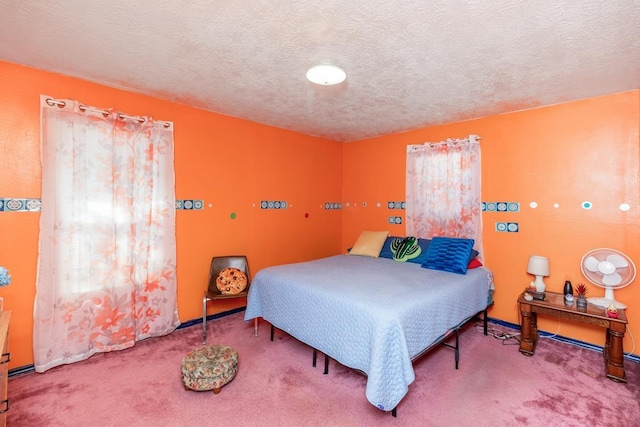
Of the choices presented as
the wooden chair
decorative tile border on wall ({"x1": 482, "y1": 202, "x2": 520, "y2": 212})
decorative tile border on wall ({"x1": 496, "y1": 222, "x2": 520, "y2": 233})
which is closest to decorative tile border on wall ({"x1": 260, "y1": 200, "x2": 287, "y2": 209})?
the wooden chair

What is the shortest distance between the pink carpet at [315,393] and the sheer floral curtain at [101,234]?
10.9 inches

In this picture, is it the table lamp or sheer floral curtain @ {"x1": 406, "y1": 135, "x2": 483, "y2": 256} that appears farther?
sheer floral curtain @ {"x1": 406, "y1": 135, "x2": 483, "y2": 256}

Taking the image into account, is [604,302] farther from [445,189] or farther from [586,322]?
[445,189]

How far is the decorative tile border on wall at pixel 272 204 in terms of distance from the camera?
153 inches

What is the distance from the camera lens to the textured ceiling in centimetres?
159

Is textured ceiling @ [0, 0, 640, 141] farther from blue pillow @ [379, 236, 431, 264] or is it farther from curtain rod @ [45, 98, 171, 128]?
blue pillow @ [379, 236, 431, 264]

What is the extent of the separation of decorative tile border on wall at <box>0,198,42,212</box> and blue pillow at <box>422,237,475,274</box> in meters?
3.60

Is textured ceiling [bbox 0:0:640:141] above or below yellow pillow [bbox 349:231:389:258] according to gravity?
above

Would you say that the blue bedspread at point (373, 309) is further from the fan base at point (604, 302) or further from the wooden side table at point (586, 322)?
the fan base at point (604, 302)

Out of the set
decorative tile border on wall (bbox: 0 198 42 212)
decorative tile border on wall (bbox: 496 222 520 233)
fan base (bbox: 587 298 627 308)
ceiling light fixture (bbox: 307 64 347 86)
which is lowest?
fan base (bbox: 587 298 627 308)

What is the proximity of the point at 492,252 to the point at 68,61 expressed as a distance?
442cm

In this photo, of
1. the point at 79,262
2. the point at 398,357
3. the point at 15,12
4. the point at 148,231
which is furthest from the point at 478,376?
the point at 15,12

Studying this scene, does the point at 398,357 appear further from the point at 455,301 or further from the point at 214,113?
the point at 214,113

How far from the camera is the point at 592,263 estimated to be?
2.59m
